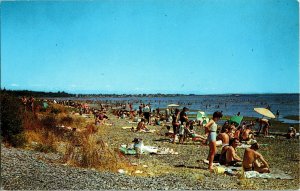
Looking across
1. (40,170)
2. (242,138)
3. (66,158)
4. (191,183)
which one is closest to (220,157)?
(191,183)

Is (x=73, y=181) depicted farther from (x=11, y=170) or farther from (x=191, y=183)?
(x=191, y=183)

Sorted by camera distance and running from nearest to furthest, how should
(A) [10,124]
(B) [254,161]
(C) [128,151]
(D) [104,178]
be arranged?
1. (D) [104,178]
2. (B) [254,161]
3. (A) [10,124]
4. (C) [128,151]

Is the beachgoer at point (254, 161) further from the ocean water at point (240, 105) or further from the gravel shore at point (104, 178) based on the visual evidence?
the ocean water at point (240, 105)

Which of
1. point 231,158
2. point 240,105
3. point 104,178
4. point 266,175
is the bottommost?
point 266,175

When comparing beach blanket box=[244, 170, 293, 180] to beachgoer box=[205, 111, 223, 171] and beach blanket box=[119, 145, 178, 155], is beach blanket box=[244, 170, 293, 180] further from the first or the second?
beach blanket box=[119, 145, 178, 155]

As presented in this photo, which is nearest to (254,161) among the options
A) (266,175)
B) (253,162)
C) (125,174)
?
(253,162)

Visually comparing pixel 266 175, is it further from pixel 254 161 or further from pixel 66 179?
pixel 66 179

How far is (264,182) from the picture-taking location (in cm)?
1220

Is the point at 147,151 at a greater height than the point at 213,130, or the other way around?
the point at 213,130

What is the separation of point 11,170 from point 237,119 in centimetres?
1733

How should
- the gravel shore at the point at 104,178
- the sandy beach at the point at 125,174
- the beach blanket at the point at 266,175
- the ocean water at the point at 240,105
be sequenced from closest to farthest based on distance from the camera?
the gravel shore at the point at 104,178
the sandy beach at the point at 125,174
the beach blanket at the point at 266,175
the ocean water at the point at 240,105

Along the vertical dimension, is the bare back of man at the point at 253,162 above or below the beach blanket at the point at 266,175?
above

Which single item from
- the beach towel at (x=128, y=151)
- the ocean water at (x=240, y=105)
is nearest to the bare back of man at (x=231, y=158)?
the beach towel at (x=128, y=151)

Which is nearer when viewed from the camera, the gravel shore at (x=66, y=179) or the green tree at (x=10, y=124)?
the gravel shore at (x=66, y=179)
